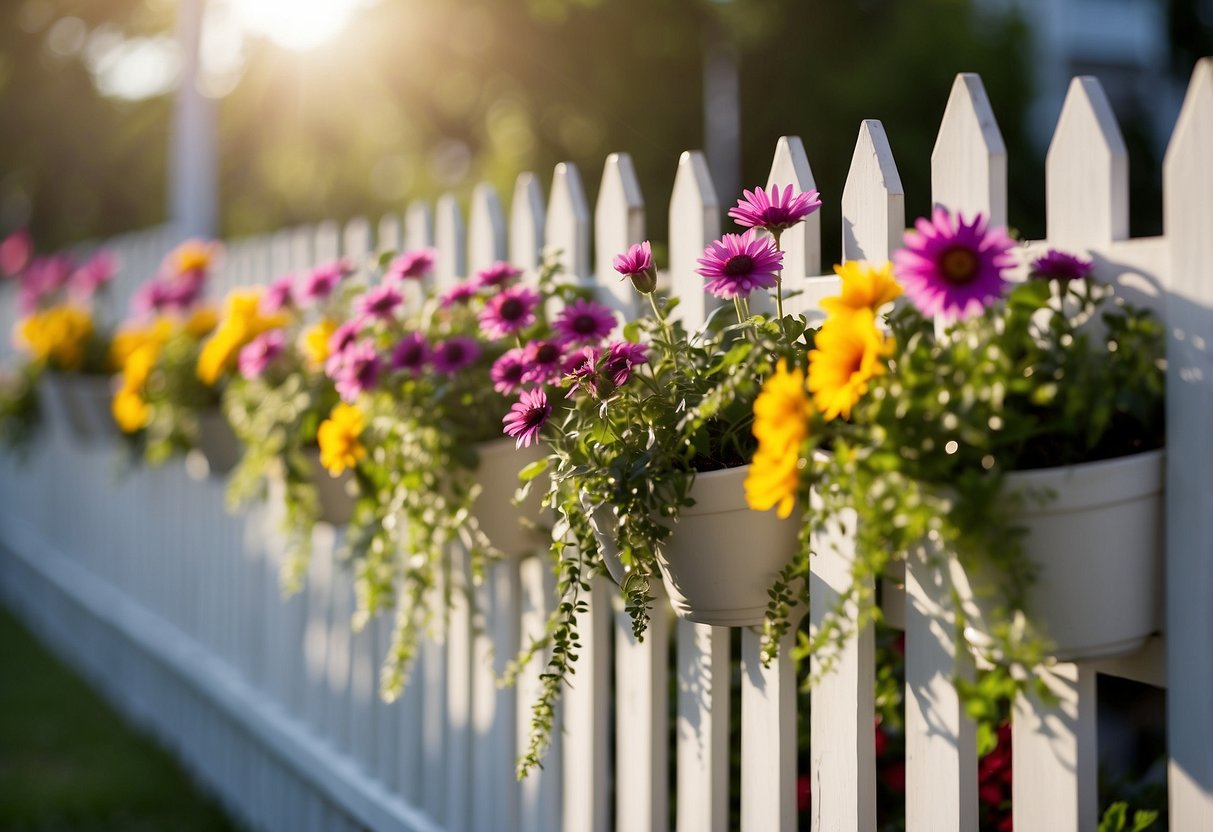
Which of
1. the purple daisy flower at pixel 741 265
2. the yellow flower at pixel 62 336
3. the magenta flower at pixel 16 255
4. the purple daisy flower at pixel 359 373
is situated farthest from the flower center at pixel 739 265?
the magenta flower at pixel 16 255

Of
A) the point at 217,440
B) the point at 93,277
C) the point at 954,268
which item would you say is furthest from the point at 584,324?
the point at 93,277

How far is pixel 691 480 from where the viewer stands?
1.40 meters

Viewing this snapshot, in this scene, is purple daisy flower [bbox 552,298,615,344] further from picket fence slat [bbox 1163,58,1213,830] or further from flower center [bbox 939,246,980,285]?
picket fence slat [bbox 1163,58,1213,830]

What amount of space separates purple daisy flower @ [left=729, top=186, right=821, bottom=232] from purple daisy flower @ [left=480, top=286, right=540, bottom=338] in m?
0.48

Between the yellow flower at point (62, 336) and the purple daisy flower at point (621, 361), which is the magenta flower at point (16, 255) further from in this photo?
the purple daisy flower at point (621, 361)

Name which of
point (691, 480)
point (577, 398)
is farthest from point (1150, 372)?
point (577, 398)

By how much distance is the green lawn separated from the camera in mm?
3504

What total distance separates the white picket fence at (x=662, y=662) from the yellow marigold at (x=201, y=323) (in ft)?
0.87

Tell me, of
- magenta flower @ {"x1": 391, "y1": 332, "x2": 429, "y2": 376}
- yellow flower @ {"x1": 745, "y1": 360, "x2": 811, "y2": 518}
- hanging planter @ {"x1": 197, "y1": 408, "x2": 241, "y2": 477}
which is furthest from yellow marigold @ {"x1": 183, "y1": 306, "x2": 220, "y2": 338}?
yellow flower @ {"x1": 745, "y1": 360, "x2": 811, "y2": 518}

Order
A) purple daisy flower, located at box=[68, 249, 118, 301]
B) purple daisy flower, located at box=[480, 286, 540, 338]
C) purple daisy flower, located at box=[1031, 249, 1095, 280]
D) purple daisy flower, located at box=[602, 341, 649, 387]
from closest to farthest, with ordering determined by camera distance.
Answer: purple daisy flower, located at box=[1031, 249, 1095, 280]
purple daisy flower, located at box=[602, 341, 649, 387]
purple daisy flower, located at box=[480, 286, 540, 338]
purple daisy flower, located at box=[68, 249, 118, 301]

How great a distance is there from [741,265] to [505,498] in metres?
0.72

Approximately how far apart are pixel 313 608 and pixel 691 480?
6.78ft

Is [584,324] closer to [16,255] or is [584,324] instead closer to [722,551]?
[722,551]

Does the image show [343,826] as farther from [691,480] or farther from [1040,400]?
[1040,400]
